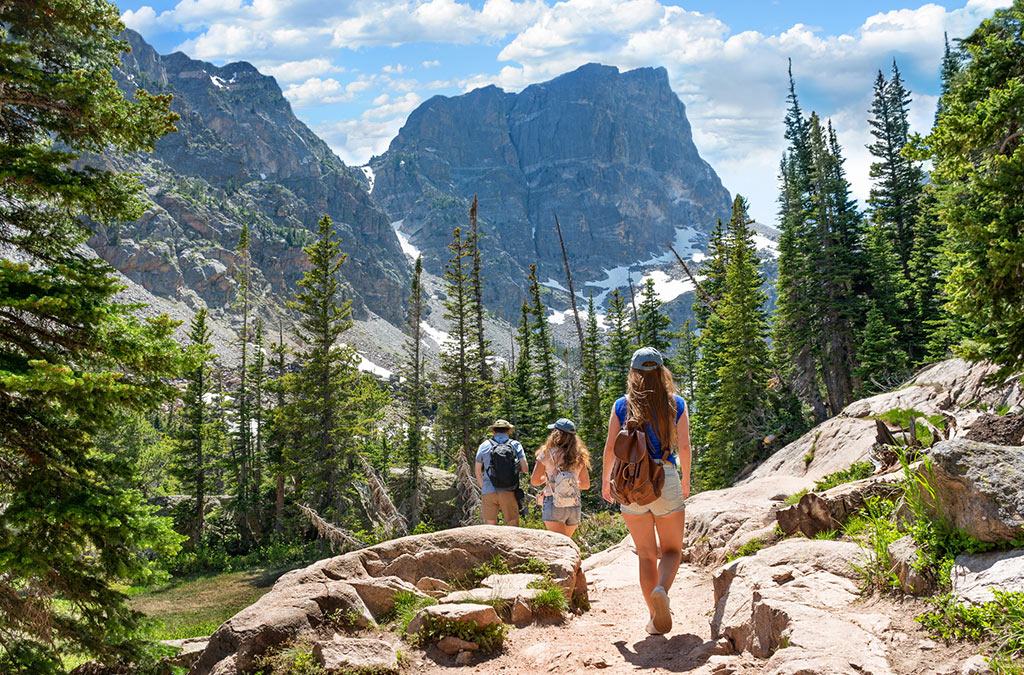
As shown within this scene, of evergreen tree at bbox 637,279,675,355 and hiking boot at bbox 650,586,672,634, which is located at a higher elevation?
evergreen tree at bbox 637,279,675,355

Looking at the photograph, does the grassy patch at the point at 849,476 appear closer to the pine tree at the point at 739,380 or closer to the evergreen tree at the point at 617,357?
the pine tree at the point at 739,380

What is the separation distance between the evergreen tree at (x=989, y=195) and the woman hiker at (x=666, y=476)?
12.0 ft

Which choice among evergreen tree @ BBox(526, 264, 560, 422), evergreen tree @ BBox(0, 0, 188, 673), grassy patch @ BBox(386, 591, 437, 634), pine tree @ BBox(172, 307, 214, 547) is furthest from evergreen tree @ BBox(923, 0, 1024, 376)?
pine tree @ BBox(172, 307, 214, 547)

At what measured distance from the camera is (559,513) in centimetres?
748

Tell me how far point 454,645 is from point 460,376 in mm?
31808

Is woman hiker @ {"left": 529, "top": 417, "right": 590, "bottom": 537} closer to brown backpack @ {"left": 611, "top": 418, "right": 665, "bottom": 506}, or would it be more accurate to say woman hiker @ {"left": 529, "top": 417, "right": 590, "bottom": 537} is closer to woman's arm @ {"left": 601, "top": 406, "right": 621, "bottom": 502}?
woman's arm @ {"left": 601, "top": 406, "right": 621, "bottom": 502}

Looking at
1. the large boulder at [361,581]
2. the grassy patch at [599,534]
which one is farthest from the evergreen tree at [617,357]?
the large boulder at [361,581]

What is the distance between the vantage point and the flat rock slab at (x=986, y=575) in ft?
10.3

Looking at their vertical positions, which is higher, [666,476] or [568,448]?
[568,448]

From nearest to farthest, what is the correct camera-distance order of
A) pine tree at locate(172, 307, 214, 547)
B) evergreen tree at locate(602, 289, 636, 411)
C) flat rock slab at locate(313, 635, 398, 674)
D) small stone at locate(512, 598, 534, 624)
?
1. flat rock slab at locate(313, 635, 398, 674)
2. small stone at locate(512, 598, 534, 624)
3. pine tree at locate(172, 307, 214, 547)
4. evergreen tree at locate(602, 289, 636, 411)

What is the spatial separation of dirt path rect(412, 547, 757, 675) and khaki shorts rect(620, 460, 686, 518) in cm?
95

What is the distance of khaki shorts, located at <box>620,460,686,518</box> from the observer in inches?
188

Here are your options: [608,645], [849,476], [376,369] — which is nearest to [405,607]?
[608,645]

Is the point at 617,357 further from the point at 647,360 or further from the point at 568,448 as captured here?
the point at 647,360
